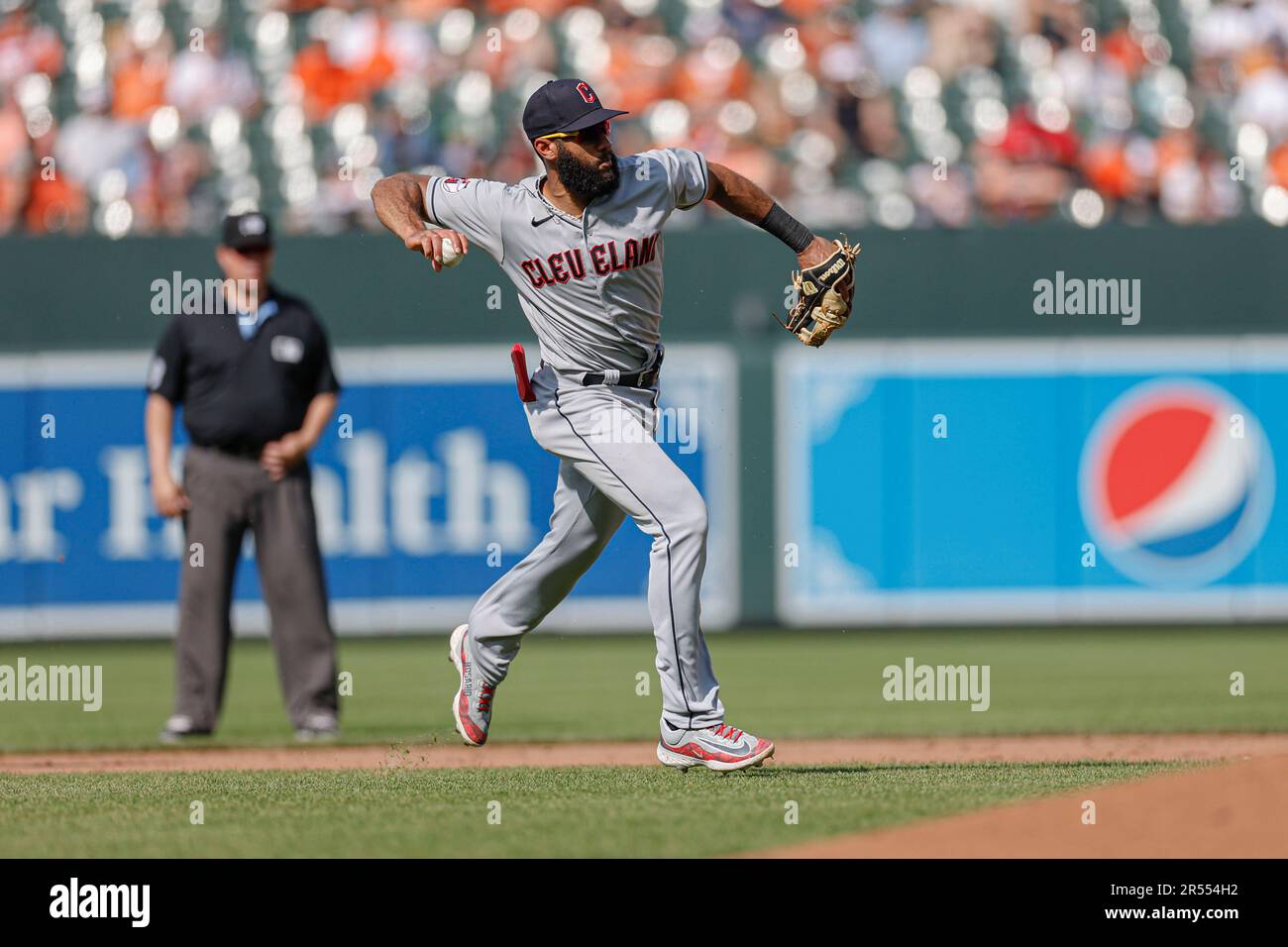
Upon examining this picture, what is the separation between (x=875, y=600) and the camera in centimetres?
1235

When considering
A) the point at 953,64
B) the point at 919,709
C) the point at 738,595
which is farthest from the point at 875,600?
the point at 953,64

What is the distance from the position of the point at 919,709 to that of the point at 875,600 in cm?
301

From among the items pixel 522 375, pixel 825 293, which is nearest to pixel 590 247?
pixel 522 375

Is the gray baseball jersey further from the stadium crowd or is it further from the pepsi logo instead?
the stadium crowd

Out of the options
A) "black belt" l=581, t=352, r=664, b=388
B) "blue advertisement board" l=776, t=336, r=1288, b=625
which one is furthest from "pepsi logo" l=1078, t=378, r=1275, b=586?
"black belt" l=581, t=352, r=664, b=388

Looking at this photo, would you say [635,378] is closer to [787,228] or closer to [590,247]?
[590,247]

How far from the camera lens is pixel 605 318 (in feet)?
19.7

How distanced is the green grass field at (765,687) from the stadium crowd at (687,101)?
2772 mm

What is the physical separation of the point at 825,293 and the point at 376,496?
6586 millimetres

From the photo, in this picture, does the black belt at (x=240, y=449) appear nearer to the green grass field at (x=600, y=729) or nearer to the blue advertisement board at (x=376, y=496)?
the green grass field at (x=600, y=729)

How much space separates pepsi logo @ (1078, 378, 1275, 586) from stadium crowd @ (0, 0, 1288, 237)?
5.01ft

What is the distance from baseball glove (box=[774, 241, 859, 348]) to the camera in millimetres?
6141

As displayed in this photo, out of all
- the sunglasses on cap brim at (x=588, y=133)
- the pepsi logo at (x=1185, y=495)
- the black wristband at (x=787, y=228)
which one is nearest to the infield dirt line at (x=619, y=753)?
the black wristband at (x=787, y=228)

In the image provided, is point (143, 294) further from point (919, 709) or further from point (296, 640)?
point (919, 709)
